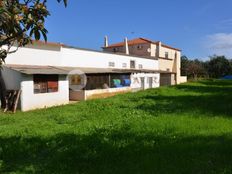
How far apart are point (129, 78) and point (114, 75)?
3571mm

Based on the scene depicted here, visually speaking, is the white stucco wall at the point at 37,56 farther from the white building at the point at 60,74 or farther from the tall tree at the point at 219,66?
the tall tree at the point at 219,66

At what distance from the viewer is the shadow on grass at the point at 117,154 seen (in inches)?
235

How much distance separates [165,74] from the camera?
45656 mm

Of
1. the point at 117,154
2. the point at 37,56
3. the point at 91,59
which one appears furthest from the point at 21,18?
the point at 91,59

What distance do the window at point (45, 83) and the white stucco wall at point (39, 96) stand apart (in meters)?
0.32

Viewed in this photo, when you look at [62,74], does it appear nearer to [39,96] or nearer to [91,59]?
[39,96]

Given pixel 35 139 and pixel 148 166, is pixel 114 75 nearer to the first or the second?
pixel 35 139

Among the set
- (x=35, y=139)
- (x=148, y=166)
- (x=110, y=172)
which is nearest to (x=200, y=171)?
(x=148, y=166)

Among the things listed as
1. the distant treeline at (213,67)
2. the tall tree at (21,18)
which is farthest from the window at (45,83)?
the distant treeline at (213,67)

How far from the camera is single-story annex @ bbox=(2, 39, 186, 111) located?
18516 mm

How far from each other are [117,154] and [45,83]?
14.2 metres

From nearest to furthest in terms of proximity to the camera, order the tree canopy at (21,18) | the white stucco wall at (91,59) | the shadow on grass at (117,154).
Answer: the tree canopy at (21,18) < the shadow on grass at (117,154) < the white stucco wall at (91,59)

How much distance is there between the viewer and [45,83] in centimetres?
2003

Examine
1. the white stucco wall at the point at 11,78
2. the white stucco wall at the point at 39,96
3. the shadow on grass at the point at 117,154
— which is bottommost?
the shadow on grass at the point at 117,154
